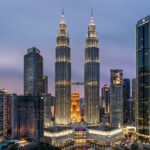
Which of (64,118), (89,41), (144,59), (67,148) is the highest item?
(89,41)

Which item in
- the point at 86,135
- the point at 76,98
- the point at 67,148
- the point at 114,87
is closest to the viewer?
the point at 67,148

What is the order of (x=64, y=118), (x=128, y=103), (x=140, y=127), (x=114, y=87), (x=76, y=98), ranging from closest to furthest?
(x=140, y=127), (x=64, y=118), (x=114, y=87), (x=76, y=98), (x=128, y=103)

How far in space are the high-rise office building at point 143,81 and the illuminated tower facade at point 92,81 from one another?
4157 centimetres

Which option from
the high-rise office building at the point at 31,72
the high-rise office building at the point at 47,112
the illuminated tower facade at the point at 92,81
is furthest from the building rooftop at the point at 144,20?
the high-rise office building at the point at 31,72

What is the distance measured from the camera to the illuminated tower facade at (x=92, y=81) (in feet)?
465

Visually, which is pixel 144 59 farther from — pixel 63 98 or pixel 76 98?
pixel 76 98

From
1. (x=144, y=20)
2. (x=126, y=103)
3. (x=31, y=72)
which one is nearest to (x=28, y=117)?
(x=144, y=20)

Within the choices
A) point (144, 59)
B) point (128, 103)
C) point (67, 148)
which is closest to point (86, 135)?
point (67, 148)

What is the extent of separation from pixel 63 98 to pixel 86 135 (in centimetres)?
2762

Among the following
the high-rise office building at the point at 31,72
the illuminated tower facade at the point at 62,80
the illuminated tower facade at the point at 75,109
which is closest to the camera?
the illuminated tower facade at the point at 62,80

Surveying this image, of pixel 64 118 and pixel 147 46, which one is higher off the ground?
pixel 147 46

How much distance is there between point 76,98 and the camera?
161 m

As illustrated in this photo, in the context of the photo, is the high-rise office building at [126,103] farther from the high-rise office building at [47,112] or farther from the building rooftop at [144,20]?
the building rooftop at [144,20]

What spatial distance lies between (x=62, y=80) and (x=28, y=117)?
4227cm
